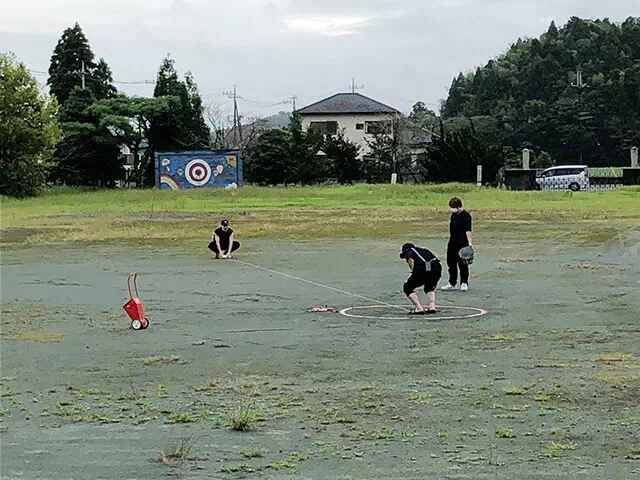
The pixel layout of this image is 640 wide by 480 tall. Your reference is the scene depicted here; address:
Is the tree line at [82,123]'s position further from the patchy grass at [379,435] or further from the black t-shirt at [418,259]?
the patchy grass at [379,435]

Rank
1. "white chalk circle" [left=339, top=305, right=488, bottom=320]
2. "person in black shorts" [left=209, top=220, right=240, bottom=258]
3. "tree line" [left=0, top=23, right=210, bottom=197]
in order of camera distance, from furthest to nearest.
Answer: "tree line" [left=0, top=23, right=210, bottom=197] < "person in black shorts" [left=209, top=220, right=240, bottom=258] < "white chalk circle" [left=339, top=305, right=488, bottom=320]

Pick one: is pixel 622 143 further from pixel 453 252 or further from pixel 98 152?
pixel 453 252

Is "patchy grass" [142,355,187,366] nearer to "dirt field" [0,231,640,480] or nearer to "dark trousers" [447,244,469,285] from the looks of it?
"dirt field" [0,231,640,480]

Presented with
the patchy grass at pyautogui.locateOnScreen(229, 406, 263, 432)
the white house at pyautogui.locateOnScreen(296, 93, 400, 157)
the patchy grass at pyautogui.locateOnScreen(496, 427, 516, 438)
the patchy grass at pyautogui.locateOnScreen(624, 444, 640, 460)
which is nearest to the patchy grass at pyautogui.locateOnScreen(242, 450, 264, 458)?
the patchy grass at pyautogui.locateOnScreen(229, 406, 263, 432)

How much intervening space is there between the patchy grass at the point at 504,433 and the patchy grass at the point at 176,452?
1867 mm

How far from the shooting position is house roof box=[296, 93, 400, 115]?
265ft

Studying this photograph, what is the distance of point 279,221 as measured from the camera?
105 feet

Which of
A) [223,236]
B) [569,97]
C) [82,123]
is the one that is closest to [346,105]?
[569,97]

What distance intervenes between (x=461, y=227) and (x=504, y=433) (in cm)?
835

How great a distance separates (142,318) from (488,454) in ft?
19.7

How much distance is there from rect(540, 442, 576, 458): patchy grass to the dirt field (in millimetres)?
22

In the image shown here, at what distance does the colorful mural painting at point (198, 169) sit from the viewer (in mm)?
57156

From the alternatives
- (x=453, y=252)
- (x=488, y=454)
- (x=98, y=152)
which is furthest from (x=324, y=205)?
(x=488, y=454)

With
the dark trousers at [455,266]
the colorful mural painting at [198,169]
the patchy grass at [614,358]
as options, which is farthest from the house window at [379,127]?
the patchy grass at [614,358]
